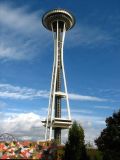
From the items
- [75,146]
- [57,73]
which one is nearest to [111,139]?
[75,146]

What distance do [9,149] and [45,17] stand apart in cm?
5293

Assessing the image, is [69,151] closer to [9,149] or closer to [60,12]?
[9,149]

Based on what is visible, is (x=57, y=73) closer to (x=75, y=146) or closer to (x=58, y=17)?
(x=58, y=17)

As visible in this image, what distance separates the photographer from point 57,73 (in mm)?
109438

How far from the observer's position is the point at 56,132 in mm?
108688

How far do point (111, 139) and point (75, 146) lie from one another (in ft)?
33.5

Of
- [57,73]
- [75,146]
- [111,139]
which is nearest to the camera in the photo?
[75,146]

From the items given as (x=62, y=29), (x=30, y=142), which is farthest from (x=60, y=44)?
(x=30, y=142)

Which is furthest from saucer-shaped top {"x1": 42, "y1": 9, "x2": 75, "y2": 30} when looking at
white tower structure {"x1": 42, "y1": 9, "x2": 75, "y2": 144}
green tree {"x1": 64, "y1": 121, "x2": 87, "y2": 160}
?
green tree {"x1": 64, "y1": 121, "x2": 87, "y2": 160}

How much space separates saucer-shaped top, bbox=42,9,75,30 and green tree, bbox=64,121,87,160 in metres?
67.1

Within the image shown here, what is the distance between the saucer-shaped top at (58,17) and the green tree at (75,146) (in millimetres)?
67123

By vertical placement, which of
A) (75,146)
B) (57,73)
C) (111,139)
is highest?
(57,73)

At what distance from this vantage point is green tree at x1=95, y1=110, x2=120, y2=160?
5900 centimetres

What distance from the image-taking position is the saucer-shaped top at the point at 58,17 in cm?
11481
